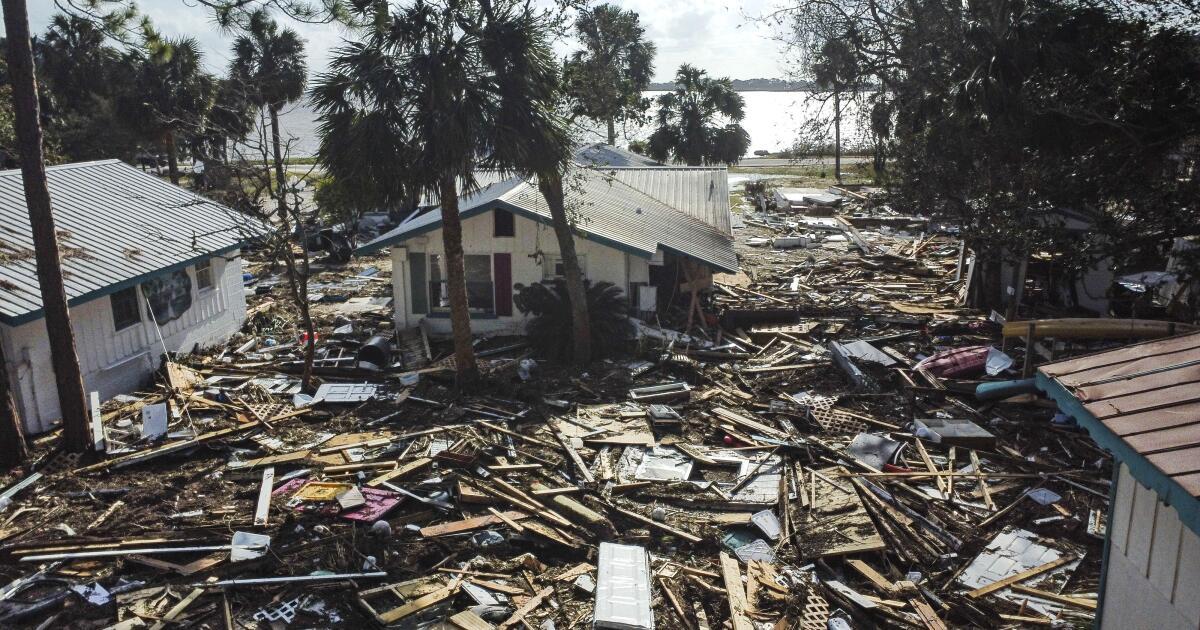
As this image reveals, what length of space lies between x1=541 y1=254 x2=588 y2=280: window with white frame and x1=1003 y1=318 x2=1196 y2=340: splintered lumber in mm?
10272

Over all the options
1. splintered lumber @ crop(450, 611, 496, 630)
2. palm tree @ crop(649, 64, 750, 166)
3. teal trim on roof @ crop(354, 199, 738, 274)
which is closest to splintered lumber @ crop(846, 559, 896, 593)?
splintered lumber @ crop(450, 611, 496, 630)

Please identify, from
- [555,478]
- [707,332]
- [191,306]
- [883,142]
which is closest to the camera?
[555,478]

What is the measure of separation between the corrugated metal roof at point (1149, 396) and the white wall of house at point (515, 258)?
595 inches

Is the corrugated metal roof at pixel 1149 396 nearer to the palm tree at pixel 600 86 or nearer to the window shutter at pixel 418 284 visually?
the palm tree at pixel 600 86

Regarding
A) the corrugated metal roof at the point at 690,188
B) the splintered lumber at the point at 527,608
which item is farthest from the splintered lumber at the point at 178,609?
the corrugated metal roof at the point at 690,188

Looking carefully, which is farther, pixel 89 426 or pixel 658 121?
pixel 658 121

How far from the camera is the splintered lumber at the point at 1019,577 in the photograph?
9906 mm

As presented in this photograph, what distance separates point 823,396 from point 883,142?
38.6ft

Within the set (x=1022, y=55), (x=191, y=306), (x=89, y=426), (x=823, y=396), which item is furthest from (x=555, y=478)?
(x=1022, y=55)

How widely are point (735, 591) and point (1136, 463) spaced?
546 centimetres

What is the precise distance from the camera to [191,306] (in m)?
19.9

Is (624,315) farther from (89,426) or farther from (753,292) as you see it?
(89,426)

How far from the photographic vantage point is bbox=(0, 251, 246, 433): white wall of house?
1470cm

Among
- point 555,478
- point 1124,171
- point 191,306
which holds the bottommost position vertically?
point 555,478
